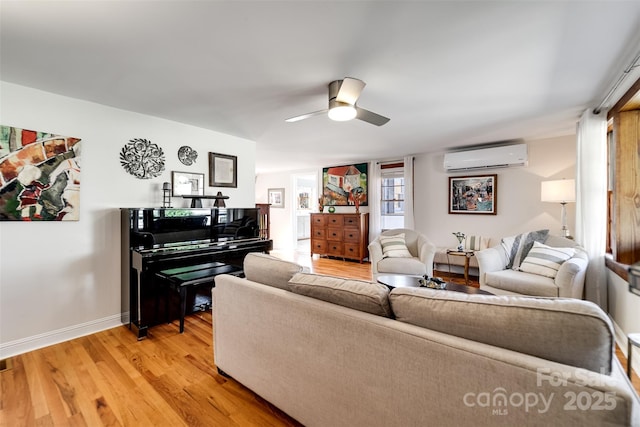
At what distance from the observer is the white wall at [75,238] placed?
88.6 inches

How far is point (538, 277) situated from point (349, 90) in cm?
263

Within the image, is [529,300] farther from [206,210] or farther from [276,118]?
[206,210]

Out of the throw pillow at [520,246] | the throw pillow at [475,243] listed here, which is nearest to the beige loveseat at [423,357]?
the throw pillow at [520,246]

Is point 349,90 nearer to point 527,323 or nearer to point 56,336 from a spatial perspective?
point 527,323

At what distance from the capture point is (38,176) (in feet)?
7.68

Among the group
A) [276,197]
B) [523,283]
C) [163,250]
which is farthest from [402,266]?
[276,197]

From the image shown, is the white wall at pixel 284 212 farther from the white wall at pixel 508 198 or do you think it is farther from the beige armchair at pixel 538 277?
the beige armchair at pixel 538 277

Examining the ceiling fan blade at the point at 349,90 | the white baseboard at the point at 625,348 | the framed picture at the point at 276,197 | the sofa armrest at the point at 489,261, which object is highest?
the ceiling fan blade at the point at 349,90

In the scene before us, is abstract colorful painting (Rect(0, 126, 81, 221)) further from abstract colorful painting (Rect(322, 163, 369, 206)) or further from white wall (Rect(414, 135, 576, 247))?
white wall (Rect(414, 135, 576, 247))

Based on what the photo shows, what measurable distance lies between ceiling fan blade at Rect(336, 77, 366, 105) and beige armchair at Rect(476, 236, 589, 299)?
7.51 ft

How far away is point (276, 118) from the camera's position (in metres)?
3.09

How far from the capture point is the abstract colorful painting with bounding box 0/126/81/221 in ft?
7.23

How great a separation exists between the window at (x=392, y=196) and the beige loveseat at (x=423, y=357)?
4563 mm

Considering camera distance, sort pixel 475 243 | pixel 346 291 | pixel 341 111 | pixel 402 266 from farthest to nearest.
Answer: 1. pixel 475 243
2. pixel 402 266
3. pixel 341 111
4. pixel 346 291
